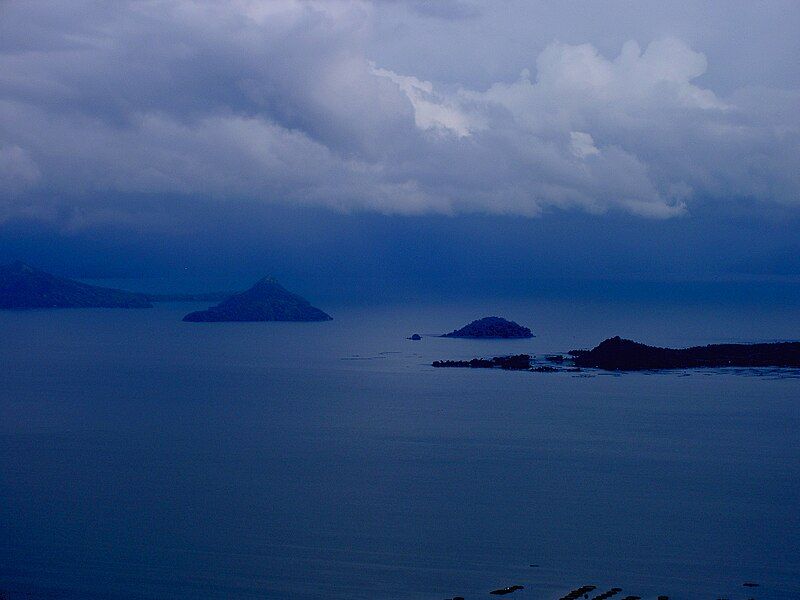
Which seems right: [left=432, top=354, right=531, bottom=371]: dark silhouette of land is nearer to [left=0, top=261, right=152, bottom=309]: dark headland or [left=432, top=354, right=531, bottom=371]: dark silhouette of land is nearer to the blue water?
the blue water

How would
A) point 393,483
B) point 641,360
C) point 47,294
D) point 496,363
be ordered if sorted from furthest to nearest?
point 47,294, point 496,363, point 641,360, point 393,483

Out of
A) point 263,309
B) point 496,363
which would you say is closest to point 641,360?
point 496,363

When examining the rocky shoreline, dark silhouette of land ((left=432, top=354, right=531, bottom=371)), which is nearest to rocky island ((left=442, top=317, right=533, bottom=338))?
the rocky shoreline

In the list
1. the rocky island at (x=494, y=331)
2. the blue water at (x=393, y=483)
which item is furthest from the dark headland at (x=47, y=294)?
the blue water at (x=393, y=483)

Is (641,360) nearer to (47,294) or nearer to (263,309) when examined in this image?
(263,309)

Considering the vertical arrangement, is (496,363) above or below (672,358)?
below

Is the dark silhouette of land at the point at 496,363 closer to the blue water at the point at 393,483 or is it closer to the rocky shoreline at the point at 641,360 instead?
the rocky shoreline at the point at 641,360

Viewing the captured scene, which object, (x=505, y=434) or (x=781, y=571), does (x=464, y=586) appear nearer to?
(x=781, y=571)
